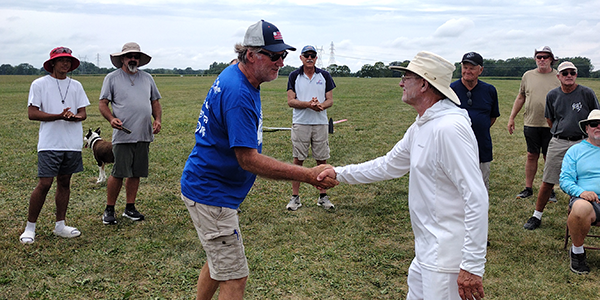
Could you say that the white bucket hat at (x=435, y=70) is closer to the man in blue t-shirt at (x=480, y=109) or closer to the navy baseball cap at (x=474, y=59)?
the navy baseball cap at (x=474, y=59)

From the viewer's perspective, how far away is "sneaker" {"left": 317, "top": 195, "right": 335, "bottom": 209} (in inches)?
282

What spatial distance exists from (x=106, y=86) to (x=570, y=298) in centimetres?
591

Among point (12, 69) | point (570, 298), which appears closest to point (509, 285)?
point (570, 298)

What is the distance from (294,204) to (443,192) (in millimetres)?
4578

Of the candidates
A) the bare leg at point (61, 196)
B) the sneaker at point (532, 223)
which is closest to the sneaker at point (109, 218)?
the bare leg at point (61, 196)

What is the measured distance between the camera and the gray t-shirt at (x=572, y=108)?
6.31 metres

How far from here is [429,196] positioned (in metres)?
2.73

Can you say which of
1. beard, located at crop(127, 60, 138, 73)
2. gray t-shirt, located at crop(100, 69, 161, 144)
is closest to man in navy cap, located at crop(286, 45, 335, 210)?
gray t-shirt, located at crop(100, 69, 161, 144)

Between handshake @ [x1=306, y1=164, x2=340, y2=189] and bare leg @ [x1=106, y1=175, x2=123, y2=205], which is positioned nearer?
handshake @ [x1=306, y1=164, x2=340, y2=189]

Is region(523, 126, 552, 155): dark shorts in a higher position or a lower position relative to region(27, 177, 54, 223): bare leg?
higher

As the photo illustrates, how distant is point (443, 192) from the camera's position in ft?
8.84

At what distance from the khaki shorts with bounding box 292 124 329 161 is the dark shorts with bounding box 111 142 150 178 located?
2.25m

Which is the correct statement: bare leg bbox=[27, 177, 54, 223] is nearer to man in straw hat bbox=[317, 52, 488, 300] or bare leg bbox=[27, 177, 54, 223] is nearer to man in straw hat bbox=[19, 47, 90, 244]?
man in straw hat bbox=[19, 47, 90, 244]

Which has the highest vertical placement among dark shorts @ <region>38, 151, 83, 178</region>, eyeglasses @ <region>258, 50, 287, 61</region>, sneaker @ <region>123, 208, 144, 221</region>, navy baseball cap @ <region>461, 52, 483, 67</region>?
navy baseball cap @ <region>461, 52, 483, 67</region>
